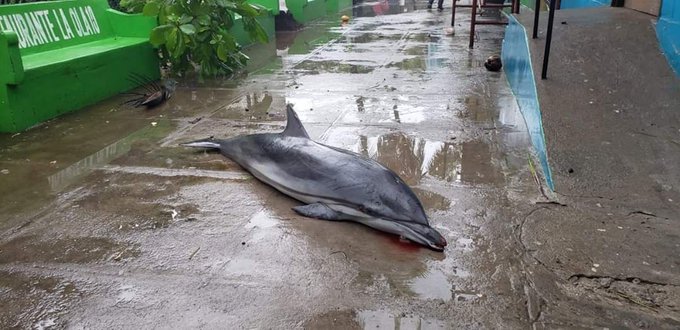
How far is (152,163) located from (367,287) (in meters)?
2.40

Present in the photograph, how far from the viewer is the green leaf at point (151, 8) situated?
6.54 metres

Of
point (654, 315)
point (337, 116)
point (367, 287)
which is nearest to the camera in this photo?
point (654, 315)

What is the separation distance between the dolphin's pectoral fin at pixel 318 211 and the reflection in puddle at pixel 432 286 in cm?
77

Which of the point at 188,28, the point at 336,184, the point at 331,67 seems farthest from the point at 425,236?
the point at 331,67

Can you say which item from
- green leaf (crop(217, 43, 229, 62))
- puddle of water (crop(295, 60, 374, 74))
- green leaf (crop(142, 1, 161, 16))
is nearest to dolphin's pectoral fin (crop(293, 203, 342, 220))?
green leaf (crop(217, 43, 229, 62))

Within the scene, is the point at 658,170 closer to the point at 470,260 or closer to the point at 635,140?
the point at 635,140

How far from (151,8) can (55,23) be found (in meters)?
1.06

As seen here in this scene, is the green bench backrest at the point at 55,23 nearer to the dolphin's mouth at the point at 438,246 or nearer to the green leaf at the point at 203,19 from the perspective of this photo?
the green leaf at the point at 203,19

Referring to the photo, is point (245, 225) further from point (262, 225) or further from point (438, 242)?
point (438, 242)

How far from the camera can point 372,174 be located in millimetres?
3428

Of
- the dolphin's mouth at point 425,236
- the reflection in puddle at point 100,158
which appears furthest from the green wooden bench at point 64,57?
the dolphin's mouth at point 425,236

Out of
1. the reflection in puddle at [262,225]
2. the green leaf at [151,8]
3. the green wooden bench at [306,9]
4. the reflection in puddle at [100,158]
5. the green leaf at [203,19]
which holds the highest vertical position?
the green leaf at [151,8]

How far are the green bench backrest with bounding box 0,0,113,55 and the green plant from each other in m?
0.44

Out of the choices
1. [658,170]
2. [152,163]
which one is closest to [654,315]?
[658,170]
